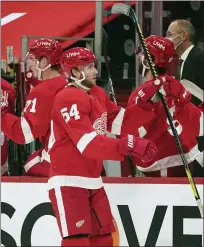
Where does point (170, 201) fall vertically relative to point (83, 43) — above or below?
below

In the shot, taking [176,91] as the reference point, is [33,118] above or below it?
below

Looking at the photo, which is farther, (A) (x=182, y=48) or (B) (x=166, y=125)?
(A) (x=182, y=48)

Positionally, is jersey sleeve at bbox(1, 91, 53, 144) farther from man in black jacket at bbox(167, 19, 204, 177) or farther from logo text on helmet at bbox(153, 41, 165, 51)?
man in black jacket at bbox(167, 19, 204, 177)

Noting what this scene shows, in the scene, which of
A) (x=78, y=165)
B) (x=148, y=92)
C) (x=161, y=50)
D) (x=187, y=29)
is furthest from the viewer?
(x=187, y=29)

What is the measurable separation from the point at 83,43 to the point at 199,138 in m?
1.64

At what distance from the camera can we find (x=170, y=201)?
4.50 metres

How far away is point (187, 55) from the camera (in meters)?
4.82

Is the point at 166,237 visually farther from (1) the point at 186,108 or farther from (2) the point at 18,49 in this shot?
(2) the point at 18,49

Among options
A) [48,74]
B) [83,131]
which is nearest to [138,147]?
[83,131]

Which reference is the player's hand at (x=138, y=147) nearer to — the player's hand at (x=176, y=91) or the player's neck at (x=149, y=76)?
the player's hand at (x=176, y=91)

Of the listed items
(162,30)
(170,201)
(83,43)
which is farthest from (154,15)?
(170,201)

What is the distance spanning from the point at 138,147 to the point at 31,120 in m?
0.70

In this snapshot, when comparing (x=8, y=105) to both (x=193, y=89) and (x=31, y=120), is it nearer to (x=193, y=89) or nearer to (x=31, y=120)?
(x=31, y=120)

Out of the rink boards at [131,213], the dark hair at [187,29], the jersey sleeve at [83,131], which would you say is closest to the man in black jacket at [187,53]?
the dark hair at [187,29]
